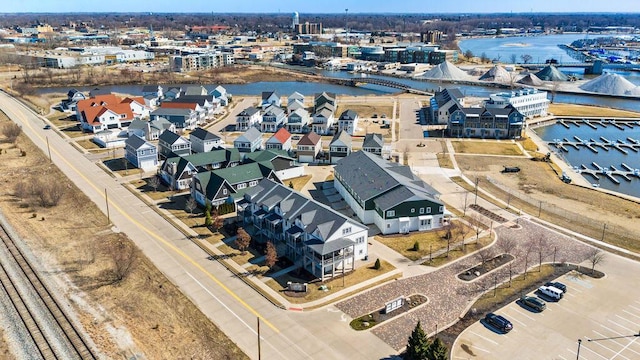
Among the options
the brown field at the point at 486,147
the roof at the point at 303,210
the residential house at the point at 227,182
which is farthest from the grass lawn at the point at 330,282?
the brown field at the point at 486,147

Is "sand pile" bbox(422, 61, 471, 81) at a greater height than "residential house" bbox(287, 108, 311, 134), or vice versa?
"sand pile" bbox(422, 61, 471, 81)

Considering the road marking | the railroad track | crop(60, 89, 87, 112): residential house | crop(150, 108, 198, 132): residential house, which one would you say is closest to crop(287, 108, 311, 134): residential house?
crop(150, 108, 198, 132): residential house

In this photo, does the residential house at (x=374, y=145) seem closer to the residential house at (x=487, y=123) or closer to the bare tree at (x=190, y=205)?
the residential house at (x=487, y=123)

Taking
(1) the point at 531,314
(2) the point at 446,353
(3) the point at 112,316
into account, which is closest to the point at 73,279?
(3) the point at 112,316

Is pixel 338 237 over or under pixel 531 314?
over

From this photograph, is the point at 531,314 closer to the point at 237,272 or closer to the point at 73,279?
the point at 237,272

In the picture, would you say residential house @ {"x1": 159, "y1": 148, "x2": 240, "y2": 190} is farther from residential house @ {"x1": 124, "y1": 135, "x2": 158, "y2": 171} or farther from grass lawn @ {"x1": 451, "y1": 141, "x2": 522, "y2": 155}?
grass lawn @ {"x1": 451, "y1": 141, "x2": 522, "y2": 155}
